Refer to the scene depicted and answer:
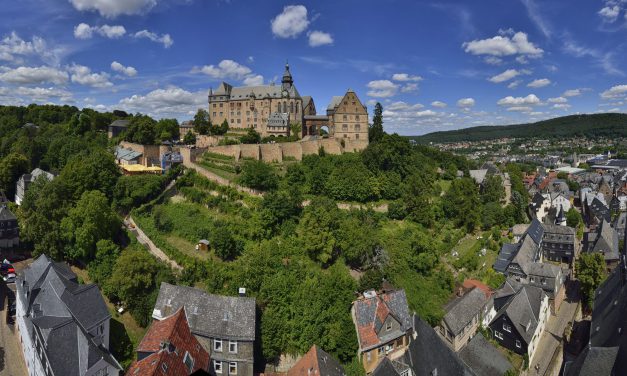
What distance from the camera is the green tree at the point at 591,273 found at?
3391cm

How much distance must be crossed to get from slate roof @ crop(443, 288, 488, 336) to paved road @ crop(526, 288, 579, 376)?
5.17 metres

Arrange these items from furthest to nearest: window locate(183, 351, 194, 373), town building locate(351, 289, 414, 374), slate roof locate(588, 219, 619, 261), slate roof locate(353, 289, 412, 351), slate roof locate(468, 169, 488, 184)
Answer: slate roof locate(468, 169, 488, 184)
slate roof locate(588, 219, 619, 261)
slate roof locate(353, 289, 412, 351)
town building locate(351, 289, 414, 374)
window locate(183, 351, 194, 373)

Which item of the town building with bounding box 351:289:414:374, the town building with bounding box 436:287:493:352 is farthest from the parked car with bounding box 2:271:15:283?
the town building with bounding box 436:287:493:352

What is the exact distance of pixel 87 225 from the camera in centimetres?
3497

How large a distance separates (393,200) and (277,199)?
15327mm

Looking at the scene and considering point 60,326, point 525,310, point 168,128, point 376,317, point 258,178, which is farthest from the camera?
point 168,128

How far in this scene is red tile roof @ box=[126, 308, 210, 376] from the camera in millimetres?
19922

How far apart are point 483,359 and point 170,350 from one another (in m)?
19.9

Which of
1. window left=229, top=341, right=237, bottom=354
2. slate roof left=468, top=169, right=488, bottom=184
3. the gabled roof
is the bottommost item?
the gabled roof

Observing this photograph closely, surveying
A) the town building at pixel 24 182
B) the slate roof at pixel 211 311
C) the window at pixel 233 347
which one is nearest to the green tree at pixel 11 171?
the town building at pixel 24 182

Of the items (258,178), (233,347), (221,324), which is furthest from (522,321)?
(258,178)

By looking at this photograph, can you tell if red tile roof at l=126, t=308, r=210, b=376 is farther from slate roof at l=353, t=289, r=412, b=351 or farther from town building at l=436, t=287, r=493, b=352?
town building at l=436, t=287, r=493, b=352

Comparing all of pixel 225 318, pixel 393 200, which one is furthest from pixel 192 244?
pixel 393 200

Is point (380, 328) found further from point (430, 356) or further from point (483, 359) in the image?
point (483, 359)
